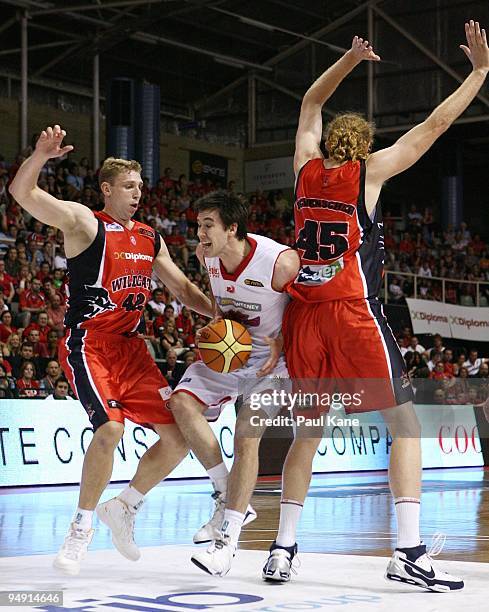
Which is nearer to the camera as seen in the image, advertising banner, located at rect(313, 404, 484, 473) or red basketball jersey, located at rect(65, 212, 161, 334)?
red basketball jersey, located at rect(65, 212, 161, 334)

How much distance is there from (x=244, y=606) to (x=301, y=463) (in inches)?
40.0

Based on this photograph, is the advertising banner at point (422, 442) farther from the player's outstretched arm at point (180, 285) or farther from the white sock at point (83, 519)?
the white sock at point (83, 519)

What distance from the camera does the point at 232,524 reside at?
5586mm

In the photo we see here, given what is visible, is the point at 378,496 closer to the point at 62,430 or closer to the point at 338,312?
the point at 62,430

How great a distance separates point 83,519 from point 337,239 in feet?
6.63

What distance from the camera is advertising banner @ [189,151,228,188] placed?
102 feet

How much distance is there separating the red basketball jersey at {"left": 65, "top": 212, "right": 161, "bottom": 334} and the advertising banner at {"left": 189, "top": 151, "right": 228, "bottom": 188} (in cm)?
2489

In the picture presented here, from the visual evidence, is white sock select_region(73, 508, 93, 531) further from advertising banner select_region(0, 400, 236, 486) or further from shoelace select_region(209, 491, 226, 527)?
advertising banner select_region(0, 400, 236, 486)

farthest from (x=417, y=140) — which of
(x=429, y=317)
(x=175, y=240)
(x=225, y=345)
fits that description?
(x=429, y=317)

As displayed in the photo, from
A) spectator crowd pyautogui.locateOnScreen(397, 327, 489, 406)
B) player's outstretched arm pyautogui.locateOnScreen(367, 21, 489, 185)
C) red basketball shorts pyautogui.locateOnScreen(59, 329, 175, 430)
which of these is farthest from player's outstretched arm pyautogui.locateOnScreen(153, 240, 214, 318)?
spectator crowd pyautogui.locateOnScreen(397, 327, 489, 406)

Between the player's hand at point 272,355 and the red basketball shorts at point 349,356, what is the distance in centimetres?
14

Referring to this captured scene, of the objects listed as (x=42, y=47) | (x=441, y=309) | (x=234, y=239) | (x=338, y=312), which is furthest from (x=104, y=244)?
(x=42, y=47)

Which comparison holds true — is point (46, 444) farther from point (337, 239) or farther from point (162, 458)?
point (337, 239)

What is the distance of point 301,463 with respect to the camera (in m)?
5.62
